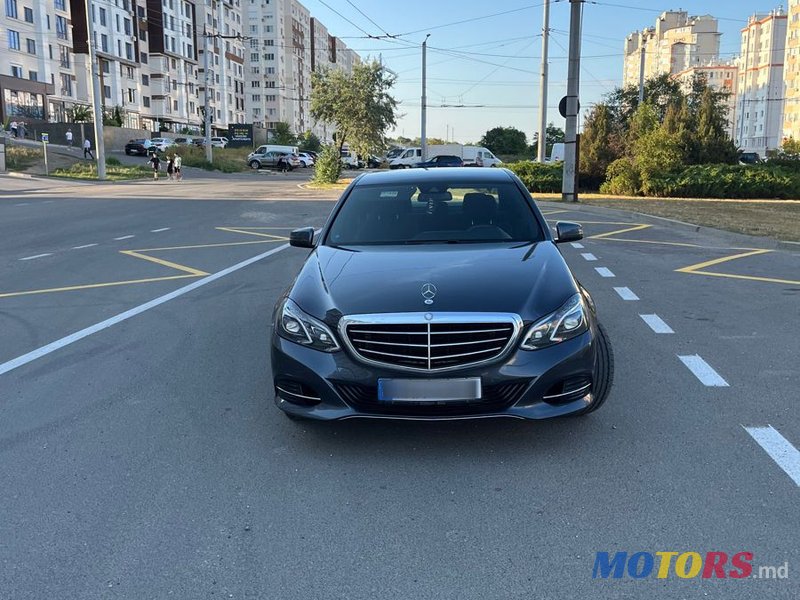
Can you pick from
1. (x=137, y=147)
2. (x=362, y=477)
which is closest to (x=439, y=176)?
(x=362, y=477)

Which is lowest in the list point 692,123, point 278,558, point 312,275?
point 278,558

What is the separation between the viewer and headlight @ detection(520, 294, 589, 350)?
3.90 metres

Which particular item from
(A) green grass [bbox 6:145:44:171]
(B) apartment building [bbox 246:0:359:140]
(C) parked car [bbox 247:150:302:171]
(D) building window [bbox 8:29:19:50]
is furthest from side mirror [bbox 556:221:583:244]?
(B) apartment building [bbox 246:0:359:140]

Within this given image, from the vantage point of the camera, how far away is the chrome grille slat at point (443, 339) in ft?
12.7

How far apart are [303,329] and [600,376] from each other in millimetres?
1722

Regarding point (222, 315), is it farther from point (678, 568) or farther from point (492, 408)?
point (678, 568)

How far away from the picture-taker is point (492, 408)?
390cm

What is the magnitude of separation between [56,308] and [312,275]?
4641 millimetres

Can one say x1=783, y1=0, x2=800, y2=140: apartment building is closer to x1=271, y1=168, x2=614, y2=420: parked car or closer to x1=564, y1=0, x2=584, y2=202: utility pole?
x1=564, y1=0, x2=584, y2=202: utility pole

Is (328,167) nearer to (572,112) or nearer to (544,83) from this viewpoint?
(544,83)

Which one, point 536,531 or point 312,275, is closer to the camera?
point 536,531

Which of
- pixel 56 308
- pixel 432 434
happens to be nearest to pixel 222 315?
pixel 56 308

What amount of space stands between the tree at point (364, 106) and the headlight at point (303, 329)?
51032mm

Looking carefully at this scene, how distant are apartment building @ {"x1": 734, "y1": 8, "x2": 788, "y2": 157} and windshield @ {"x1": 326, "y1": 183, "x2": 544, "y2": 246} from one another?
130908 mm
